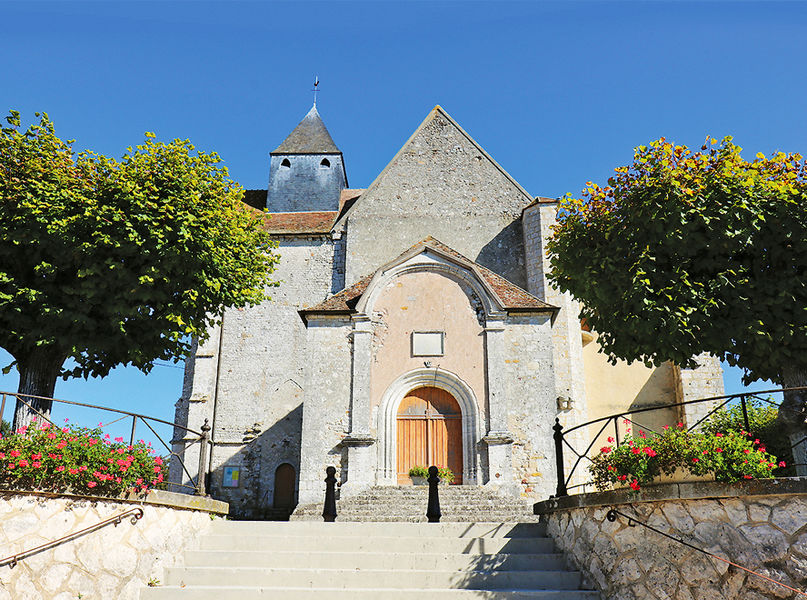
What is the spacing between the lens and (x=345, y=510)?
503 inches

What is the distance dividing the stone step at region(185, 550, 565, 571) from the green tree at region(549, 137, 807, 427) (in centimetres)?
368

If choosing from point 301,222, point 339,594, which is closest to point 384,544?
point 339,594

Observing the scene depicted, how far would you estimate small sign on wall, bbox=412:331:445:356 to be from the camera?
14.7 m

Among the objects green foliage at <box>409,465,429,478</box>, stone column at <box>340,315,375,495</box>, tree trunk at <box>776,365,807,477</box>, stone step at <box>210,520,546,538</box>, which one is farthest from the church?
tree trunk at <box>776,365,807,477</box>

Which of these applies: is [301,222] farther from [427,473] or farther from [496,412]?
[427,473]

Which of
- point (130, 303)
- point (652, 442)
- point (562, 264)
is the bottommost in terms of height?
point (652, 442)

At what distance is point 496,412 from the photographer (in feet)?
46.1

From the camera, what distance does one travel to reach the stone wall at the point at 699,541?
5.47 metres

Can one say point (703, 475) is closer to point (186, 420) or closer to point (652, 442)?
point (652, 442)

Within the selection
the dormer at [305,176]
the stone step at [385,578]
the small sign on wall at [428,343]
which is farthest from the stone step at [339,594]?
the dormer at [305,176]

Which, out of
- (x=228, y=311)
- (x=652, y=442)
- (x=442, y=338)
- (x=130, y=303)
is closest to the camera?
(x=652, y=442)

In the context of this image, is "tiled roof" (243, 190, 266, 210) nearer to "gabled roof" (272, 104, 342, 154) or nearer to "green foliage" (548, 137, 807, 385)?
"gabled roof" (272, 104, 342, 154)

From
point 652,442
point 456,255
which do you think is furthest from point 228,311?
point 652,442

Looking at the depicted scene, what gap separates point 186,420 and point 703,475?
50.8 ft
